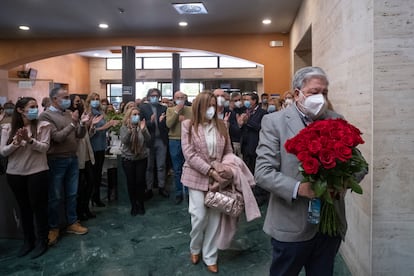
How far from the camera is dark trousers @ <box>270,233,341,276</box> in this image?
1675 mm

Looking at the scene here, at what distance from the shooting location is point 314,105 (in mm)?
1667

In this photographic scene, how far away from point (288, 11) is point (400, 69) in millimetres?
4984

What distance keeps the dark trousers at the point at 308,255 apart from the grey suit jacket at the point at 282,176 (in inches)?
1.6

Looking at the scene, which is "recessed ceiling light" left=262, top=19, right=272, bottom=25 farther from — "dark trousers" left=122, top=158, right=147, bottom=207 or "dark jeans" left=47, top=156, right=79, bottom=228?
"dark jeans" left=47, top=156, right=79, bottom=228

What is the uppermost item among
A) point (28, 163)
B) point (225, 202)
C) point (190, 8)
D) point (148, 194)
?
point (190, 8)

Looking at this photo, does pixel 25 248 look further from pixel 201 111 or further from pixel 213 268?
pixel 201 111

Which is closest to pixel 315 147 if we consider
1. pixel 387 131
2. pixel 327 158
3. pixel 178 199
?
pixel 327 158

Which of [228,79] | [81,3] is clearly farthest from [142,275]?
[228,79]

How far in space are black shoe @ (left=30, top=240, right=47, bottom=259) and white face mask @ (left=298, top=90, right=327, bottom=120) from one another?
2885mm

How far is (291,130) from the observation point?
5.51 ft

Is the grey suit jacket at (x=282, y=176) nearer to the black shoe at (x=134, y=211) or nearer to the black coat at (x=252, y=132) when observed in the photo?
the black shoe at (x=134, y=211)

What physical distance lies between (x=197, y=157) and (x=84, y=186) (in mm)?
2010

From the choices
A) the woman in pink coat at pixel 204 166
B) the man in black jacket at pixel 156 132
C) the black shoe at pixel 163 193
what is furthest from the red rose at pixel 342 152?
the black shoe at pixel 163 193

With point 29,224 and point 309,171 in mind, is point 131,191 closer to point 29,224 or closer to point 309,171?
point 29,224
